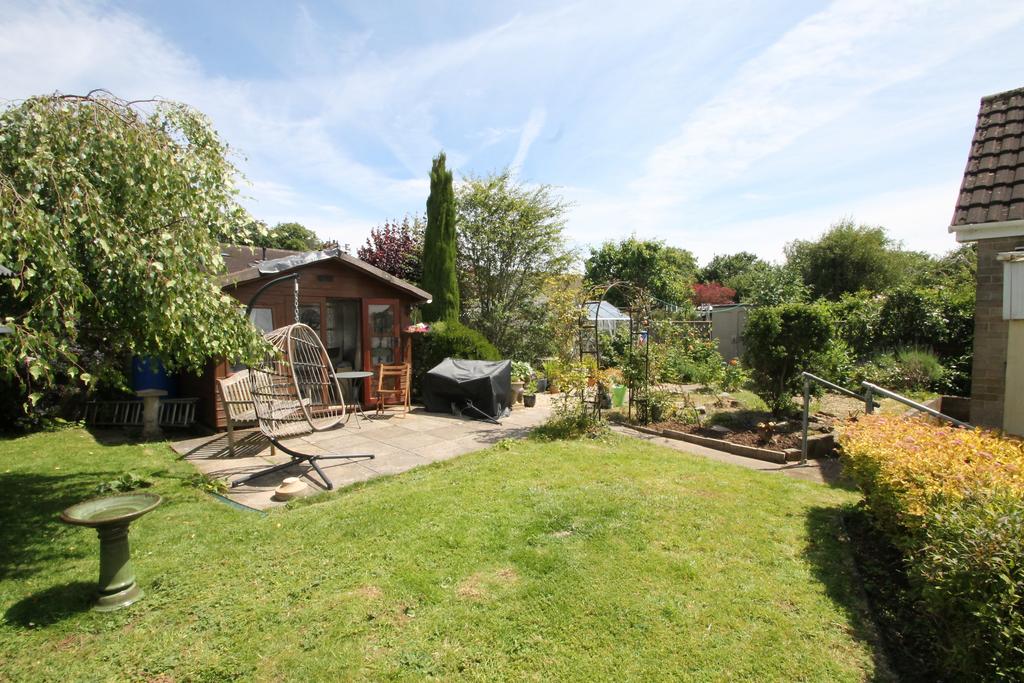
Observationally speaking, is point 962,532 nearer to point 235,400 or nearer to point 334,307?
point 235,400

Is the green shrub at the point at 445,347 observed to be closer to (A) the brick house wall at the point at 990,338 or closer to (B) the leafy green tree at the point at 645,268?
(A) the brick house wall at the point at 990,338

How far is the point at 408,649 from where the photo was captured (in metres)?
2.71

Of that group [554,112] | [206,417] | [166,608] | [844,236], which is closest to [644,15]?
[554,112]

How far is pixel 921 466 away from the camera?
3279mm

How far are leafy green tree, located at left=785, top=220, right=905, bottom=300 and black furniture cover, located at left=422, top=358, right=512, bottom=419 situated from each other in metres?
20.7

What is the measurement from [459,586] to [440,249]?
10957 millimetres


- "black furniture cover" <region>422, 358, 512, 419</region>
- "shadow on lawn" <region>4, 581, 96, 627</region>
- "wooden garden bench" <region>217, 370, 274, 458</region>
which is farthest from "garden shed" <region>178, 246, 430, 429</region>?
"shadow on lawn" <region>4, 581, 96, 627</region>

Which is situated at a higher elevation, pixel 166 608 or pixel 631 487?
pixel 631 487

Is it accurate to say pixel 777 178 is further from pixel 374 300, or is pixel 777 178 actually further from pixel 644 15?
pixel 374 300

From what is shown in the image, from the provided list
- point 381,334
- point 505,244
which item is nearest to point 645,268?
point 505,244

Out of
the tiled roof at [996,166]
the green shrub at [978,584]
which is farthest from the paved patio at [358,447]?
the tiled roof at [996,166]

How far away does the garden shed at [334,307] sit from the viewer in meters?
8.35

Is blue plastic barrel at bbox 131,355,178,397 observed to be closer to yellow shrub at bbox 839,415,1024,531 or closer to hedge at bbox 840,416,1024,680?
yellow shrub at bbox 839,415,1024,531

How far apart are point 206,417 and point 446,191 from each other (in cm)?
809
